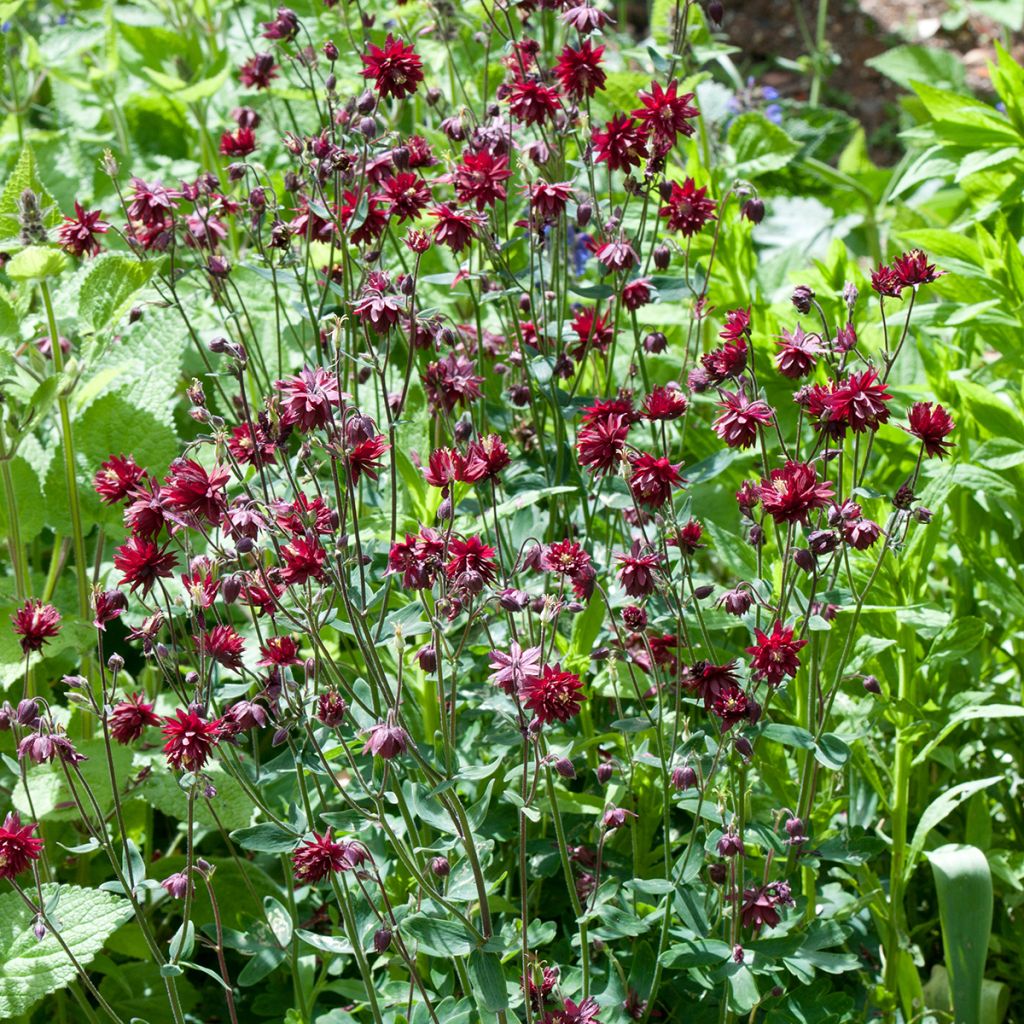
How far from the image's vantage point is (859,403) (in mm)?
1595

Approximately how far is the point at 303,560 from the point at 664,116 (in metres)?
0.90

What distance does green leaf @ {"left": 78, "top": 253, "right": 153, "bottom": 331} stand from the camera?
2289mm

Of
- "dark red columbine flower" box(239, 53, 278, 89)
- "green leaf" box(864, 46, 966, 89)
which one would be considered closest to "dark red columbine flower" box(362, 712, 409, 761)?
"dark red columbine flower" box(239, 53, 278, 89)

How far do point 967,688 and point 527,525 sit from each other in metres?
1.00

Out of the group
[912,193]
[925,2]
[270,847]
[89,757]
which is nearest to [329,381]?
[270,847]

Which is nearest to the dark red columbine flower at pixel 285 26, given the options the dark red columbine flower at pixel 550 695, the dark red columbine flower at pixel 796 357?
the dark red columbine flower at pixel 796 357

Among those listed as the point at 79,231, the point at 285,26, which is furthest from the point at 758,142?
the point at 79,231

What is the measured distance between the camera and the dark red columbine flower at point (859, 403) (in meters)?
1.59

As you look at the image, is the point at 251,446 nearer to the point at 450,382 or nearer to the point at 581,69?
the point at 450,382

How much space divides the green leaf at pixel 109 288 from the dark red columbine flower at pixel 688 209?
35.4 inches

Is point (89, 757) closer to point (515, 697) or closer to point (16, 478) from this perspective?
point (16, 478)

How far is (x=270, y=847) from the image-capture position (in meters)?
1.70

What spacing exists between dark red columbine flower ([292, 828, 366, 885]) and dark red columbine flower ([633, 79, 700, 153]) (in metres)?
1.10

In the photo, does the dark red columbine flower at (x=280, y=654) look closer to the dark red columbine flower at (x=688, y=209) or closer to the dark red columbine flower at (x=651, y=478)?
the dark red columbine flower at (x=651, y=478)
